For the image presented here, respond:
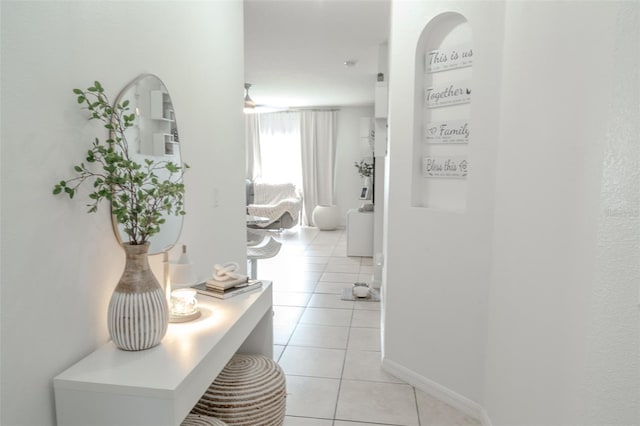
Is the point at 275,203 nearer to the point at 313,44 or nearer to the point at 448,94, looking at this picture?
the point at 313,44

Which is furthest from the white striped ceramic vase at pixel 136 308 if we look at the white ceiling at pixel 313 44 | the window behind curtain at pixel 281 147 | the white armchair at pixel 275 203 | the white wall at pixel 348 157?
the window behind curtain at pixel 281 147

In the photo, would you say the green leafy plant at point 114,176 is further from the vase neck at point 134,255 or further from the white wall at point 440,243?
the white wall at point 440,243

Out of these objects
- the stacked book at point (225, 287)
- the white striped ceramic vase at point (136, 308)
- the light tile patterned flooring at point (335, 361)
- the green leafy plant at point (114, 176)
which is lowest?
the light tile patterned flooring at point (335, 361)

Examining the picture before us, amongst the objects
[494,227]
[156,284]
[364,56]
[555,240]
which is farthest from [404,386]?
[364,56]

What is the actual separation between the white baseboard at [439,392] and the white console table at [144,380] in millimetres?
1383

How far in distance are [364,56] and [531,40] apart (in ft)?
10.5

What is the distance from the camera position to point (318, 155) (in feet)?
29.0

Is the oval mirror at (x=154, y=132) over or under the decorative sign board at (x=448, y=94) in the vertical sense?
under

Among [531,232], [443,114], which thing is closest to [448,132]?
[443,114]

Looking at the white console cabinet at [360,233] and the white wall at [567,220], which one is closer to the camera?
the white wall at [567,220]

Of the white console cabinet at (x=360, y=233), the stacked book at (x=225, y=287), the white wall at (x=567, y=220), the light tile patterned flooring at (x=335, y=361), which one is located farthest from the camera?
the white console cabinet at (x=360, y=233)

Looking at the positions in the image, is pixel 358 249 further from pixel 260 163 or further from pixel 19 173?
pixel 19 173

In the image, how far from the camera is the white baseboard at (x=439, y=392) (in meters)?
2.17

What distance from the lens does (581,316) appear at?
115cm
